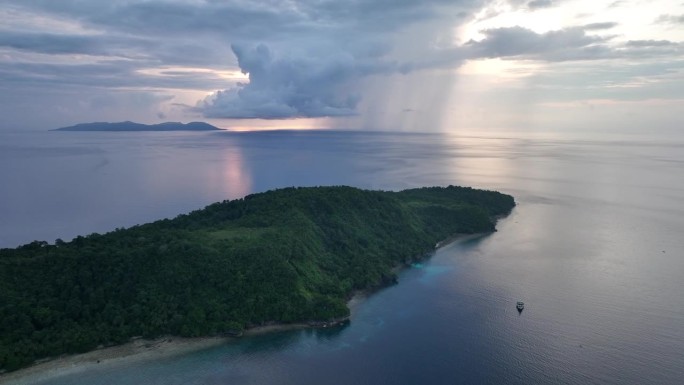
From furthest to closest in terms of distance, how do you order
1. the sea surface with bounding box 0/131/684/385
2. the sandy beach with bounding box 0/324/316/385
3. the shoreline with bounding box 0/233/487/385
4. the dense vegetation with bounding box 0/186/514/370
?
the dense vegetation with bounding box 0/186/514/370
the sea surface with bounding box 0/131/684/385
the shoreline with bounding box 0/233/487/385
the sandy beach with bounding box 0/324/316/385

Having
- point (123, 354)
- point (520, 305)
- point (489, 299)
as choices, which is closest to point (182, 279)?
point (123, 354)

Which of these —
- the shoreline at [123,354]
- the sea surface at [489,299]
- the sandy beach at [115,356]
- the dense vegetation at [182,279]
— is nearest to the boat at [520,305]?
the sea surface at [489,299]

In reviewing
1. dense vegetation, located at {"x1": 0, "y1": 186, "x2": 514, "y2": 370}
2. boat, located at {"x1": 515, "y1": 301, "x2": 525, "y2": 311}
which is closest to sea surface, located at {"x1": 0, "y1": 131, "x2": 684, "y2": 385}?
boat, located at {"x1": 515, "y1": 301, "x2": 525, "y2": 311}

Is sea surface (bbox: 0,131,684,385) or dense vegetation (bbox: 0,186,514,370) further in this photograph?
dense vegetation (bbox: 0,186,514,370)

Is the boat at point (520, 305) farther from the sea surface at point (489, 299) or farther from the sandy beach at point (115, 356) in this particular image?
the sandy beach at point (115, 356)

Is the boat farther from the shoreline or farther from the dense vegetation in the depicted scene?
the shoreline

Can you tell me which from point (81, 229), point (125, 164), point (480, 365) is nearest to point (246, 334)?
point (480, 365)

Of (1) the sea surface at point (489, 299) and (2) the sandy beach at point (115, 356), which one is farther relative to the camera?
(1) the sea surface at point (489, 299)
